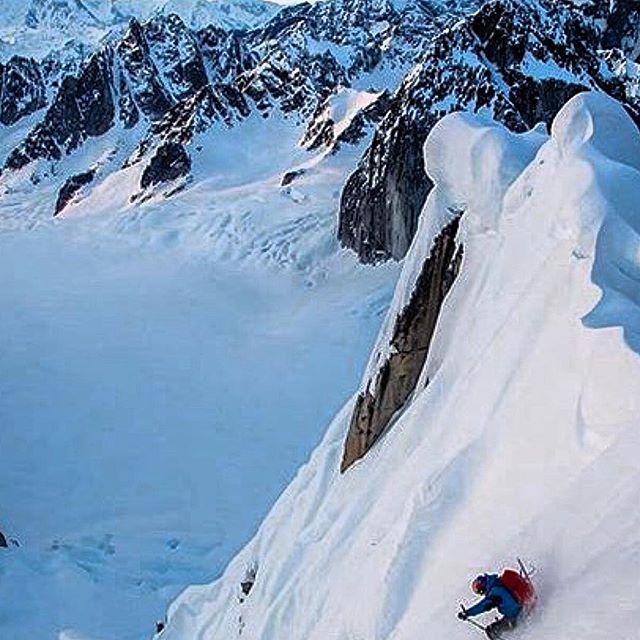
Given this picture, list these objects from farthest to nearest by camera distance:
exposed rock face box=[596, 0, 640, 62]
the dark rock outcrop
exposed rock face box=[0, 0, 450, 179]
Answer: exposed rock face box=[596, 0, 640, 62], exposed rock face box=[0, 0, 450, 179], the dark rock outcrop

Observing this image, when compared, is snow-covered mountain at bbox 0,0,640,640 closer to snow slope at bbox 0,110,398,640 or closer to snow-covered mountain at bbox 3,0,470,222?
snow slope at bbox 0,110,398,640

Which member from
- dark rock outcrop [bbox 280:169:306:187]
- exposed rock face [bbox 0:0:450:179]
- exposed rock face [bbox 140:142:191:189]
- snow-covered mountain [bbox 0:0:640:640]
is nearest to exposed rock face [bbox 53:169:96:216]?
snow-covered mountain [bbox 0:0:640:640]

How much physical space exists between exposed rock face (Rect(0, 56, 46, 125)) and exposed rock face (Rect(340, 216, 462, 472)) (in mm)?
89962

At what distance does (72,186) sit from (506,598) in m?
56.9

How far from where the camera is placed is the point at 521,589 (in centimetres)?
412

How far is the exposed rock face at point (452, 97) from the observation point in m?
30.6

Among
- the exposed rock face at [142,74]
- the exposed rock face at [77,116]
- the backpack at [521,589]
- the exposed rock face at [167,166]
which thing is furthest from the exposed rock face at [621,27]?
the backpack at [521,589]

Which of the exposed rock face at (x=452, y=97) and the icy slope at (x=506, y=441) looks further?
the exposed rock face at (x=452, y=97)

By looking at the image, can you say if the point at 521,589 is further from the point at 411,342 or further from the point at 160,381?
the point at 160,381

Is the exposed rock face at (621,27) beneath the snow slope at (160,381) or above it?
above

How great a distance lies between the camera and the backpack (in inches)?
162

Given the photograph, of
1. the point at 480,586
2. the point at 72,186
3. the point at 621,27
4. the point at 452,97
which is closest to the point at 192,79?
the point at 72,186

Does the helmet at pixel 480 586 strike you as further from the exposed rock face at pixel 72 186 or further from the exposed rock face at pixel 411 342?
the exposed rock face at pixel 72 186

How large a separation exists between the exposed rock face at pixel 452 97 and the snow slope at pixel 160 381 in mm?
1845
